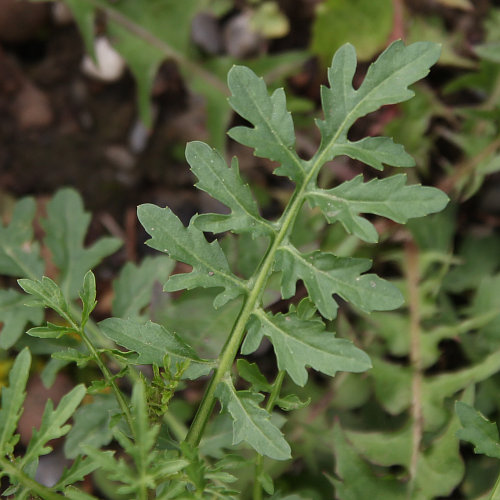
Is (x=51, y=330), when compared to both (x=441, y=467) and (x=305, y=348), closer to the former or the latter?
(x=305, y=348)

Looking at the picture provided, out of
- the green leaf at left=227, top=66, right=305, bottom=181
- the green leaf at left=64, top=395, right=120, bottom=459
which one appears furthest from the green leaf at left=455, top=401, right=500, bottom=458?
the green leaf at left=64, top=395, right=120, bottom=459

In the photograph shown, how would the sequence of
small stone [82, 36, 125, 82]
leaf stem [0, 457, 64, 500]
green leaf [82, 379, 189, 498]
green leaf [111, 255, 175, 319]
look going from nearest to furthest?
green leaf [82, 379, 189, 498] → leaf stem [0, 457, 64, 500] → green leaf [111, 255, 175, 319] → small stone [82, 36, 125, 82]

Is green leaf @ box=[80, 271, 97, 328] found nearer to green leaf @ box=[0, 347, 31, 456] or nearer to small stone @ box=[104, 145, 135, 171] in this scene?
green leaf @ box=[0, 347, 31, 456]

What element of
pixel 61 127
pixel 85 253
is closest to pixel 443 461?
pixel 85 253

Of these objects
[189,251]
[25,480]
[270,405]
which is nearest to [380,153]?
[189,251]

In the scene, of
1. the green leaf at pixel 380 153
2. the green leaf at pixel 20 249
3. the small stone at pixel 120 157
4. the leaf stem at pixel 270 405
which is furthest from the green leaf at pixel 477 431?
the small stone at pixel 120 157

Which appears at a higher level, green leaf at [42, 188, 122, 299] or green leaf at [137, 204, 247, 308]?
green leaf at [137, 204, 247, 308]
